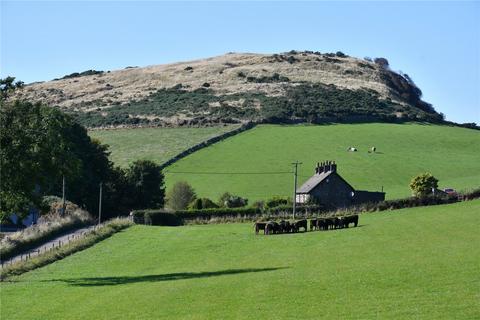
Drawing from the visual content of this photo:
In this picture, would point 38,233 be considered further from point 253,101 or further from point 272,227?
point 253,101

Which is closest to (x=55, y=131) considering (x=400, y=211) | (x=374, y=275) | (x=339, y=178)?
(x=374, y=275)

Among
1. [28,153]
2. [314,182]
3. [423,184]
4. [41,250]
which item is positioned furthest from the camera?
[314,182]

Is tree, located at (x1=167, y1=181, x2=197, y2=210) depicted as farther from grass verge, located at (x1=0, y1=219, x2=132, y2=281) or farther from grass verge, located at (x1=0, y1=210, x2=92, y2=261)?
grass verge, located at (x1=0, y1=219, x2=132, y2=281)

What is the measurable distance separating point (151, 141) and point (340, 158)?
104 feet

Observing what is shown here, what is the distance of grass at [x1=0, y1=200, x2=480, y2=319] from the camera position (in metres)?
27.6

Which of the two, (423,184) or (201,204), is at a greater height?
Answer: (423,184)

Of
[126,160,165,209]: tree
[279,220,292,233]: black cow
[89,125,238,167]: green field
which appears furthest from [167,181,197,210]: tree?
[279,220,292,233]: black cow

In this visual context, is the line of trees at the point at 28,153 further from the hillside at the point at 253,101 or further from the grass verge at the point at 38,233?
the hillside at the point at 253,101

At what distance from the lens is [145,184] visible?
309ft

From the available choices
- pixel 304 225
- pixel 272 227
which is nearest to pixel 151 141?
pixel 272 227

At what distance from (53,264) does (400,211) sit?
32119mm

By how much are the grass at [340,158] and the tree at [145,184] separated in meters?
6.11

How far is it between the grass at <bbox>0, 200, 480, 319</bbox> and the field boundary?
54.4 meters

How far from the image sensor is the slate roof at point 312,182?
308ft
